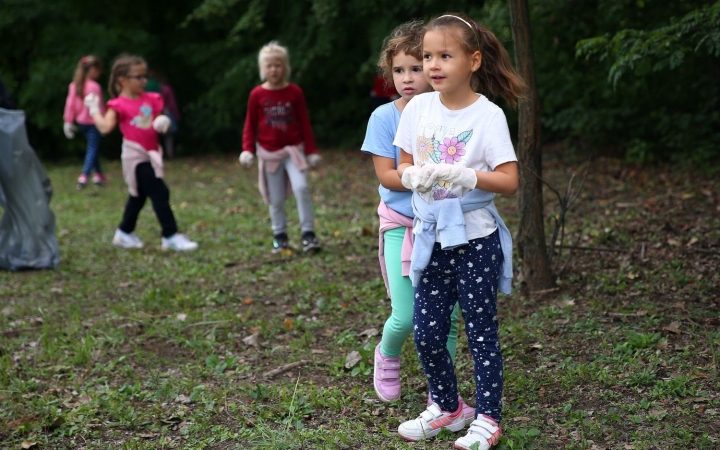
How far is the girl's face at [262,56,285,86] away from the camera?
7.04 meters

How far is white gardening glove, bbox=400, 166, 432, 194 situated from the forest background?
2.61 m

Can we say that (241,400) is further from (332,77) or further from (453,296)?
(332,77)

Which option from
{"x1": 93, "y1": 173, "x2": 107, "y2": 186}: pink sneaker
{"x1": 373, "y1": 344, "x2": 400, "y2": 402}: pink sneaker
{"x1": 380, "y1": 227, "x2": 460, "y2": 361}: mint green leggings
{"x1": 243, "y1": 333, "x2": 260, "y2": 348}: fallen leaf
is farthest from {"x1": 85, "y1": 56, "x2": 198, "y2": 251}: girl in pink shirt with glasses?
{"x1": 93, "y1": 173, "x2": 107, "y2": 186}: pink sneaker

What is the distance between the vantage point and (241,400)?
4.20m

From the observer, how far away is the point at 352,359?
4641 millimetres

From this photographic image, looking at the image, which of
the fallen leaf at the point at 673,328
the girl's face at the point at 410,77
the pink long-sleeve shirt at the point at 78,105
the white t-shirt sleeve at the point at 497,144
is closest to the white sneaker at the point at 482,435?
the white t-shirt sleeve at the point at 497,144

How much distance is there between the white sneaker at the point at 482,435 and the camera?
3309 mm

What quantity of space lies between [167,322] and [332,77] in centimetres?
1160

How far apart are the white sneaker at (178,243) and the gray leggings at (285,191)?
1.03 metres

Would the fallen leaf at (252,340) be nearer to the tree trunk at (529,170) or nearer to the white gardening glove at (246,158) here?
the tree trunk at (529,170)

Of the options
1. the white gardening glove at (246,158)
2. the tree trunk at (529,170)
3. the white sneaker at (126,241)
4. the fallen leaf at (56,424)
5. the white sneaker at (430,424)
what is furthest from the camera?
the white sneaker at (126,241)

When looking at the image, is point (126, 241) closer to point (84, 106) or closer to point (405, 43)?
point (84, 106)

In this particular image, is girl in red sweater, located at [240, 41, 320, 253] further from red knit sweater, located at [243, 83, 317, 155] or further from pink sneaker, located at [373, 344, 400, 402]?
pink sneaker, located at [373, 344, 400, 402]

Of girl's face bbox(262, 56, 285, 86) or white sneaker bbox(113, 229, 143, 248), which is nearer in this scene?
girl's face bbox(262, 56, 285, 86)
